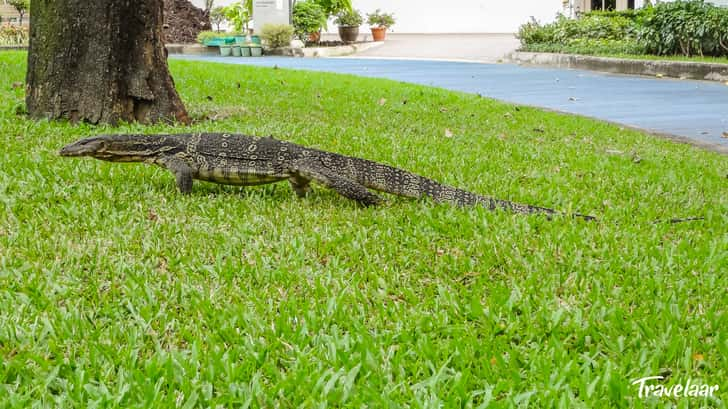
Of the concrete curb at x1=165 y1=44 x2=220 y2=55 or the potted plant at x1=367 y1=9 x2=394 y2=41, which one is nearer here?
the concrete curb at x1=165 y1=44 x2=220 y2=55

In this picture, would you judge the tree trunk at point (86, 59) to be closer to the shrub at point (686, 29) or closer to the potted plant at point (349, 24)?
the shrub at point (686, 29)

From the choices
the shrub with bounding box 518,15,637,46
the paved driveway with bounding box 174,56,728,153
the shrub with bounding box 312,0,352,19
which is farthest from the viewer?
the shrub with bounding box 312,0,352,19

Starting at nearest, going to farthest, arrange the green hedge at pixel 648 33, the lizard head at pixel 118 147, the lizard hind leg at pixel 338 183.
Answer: the lizard hind leg at pixel 338 183
the lizard head at pixel 118 147
the green hedge at pixel 648 33

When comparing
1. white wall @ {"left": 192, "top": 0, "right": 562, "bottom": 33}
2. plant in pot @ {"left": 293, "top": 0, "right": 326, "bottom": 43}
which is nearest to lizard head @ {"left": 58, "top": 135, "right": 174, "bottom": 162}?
plant in pot @ {"left": 293, "top": 0, "right": 326, "bottom": 43}

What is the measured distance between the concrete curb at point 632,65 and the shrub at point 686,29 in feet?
6.00

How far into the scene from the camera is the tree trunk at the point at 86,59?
7.36 metres

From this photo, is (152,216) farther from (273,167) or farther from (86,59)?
(86,59)

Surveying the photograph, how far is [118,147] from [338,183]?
1548 millimetres

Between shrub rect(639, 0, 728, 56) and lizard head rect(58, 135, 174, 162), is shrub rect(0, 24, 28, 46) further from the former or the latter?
lizard head rect(58, 135, 174, 162)

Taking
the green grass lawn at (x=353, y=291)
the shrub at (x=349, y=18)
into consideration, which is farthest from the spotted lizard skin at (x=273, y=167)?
the shrub at (x=349, y=18)

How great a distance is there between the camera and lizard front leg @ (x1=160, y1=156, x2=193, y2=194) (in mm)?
4793

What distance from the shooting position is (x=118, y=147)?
4844 millimetres

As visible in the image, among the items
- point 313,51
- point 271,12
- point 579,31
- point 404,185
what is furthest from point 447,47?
point 404,185

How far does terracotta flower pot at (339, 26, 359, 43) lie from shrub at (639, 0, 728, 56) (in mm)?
15397
